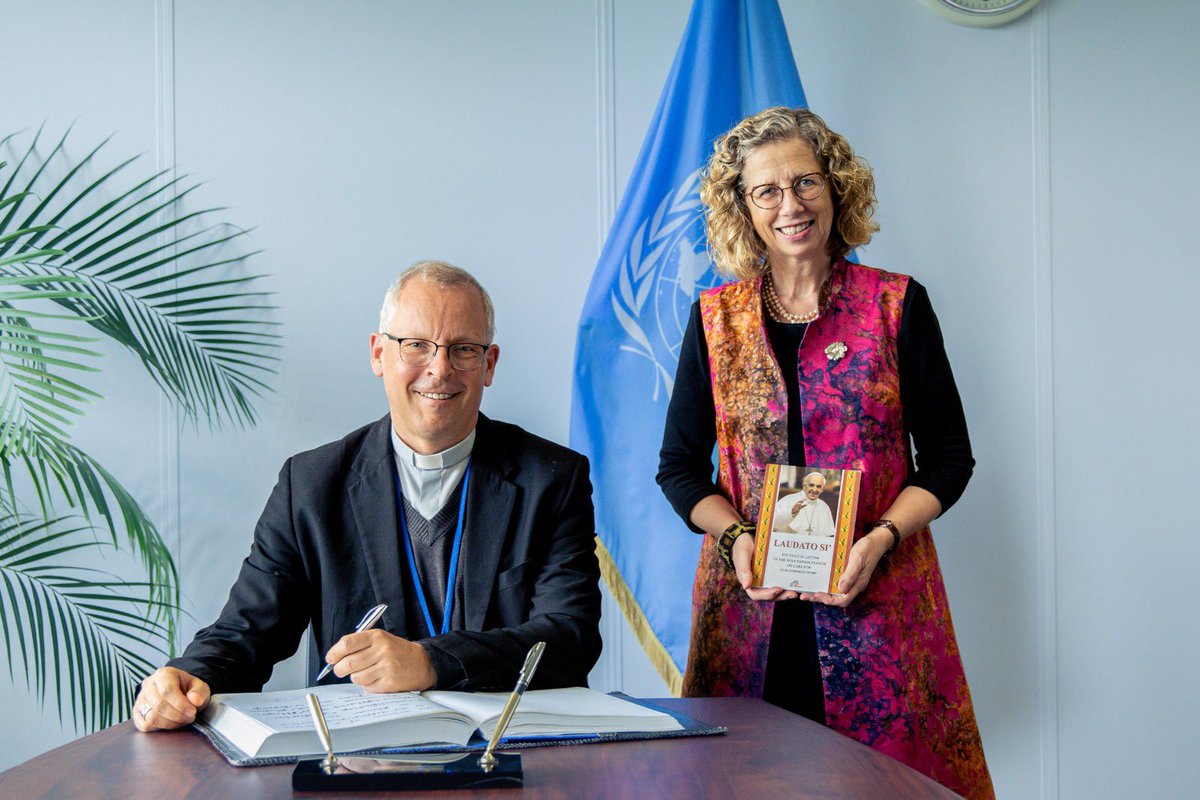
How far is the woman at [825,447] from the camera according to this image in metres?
2.06

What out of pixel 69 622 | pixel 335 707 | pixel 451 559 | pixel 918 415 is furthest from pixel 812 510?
pixel 69 622

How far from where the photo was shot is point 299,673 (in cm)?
304

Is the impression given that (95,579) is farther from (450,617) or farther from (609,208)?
(609,208)

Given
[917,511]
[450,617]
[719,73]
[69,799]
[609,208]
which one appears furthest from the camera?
[609,208]

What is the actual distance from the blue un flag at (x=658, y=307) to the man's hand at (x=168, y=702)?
159cm

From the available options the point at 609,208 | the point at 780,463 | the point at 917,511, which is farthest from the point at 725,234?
the point at 609,208

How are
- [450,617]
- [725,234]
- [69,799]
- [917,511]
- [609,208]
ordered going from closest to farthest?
[69,799]
[450,617]
[917,511]
[725,234]
[609,208]

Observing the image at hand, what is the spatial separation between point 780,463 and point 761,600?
0.28m

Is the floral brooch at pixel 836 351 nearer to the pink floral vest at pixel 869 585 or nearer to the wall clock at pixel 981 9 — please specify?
the pink floral vest at pixel 869 585

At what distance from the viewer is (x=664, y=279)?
2938 mm

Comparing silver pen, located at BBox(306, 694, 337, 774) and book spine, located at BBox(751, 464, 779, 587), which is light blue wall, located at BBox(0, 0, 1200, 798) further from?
silver pen, located at BBox(306, 694, 337, 774)

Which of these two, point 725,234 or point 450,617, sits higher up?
point 725,234

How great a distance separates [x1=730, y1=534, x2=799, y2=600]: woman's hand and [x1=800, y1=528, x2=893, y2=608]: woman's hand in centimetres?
4

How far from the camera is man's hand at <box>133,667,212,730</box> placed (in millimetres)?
1443
